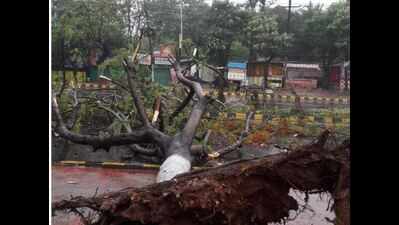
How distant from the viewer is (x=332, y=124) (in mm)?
3527

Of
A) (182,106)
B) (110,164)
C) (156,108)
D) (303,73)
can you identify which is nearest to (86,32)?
(156,108)

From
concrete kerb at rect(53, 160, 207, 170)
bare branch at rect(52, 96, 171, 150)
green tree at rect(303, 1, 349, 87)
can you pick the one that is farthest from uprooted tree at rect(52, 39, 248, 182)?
green tree at rect(303, 1, 349, 87)

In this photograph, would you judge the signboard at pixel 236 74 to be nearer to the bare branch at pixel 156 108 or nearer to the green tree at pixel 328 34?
the green tree at pixel 328 34

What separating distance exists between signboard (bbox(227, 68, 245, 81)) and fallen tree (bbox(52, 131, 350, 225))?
1965 millimetres

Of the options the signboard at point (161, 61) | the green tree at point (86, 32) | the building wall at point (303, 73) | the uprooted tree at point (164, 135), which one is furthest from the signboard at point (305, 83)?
the green tree at point (86, 32)

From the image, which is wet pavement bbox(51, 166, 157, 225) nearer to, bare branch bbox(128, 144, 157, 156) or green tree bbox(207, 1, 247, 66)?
bare branch bbox(128, 144, 157, 156)

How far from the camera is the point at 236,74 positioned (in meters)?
3.78

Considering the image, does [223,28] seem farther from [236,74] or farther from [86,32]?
[86,32]

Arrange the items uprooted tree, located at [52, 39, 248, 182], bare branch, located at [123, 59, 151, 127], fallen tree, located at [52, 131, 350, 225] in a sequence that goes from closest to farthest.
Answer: fallen tree, located at [52, 131, 350, 225] < uprooted tree, located at [52, 39, 248, 182] < bare branch, located at [123, 59, 151, 127]

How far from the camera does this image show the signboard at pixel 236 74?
376 centimetres

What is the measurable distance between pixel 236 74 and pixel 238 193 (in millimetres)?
2137

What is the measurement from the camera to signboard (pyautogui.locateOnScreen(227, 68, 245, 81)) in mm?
3760
